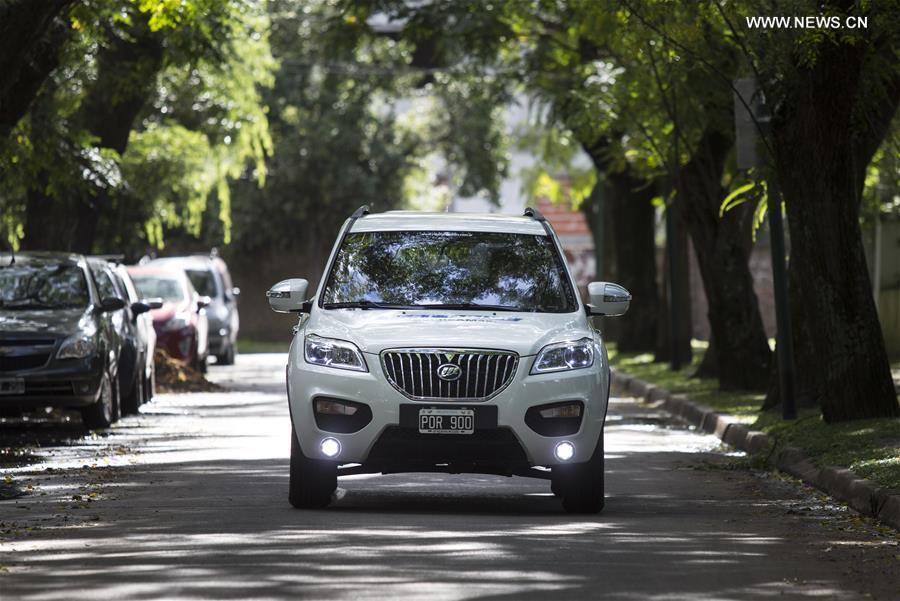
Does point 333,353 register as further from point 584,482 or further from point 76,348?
point 76,348

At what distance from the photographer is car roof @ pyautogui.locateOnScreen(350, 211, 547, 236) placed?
1284 centimetres

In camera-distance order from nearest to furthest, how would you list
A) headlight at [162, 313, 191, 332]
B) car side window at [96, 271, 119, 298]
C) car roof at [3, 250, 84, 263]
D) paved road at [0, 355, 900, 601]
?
paved road at [0, 355, 900, 601] → car roof at [3, 250, 84, 263] → car side window at [96, 271, 119, 298] → headlight at [162, 313, 191, 332]

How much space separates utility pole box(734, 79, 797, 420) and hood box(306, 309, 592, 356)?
257 inches

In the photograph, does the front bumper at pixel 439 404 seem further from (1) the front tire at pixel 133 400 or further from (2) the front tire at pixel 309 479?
(1) the front tire at pixel 133 400

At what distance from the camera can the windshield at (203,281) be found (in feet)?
113

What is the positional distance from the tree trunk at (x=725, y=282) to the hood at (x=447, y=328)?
11535mm

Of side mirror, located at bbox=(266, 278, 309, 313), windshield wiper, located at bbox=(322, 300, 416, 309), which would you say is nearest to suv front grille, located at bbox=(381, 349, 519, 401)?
windshield wiper, located at bbox=(322, 300, 416, 309)

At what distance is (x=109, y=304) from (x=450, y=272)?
7640mm

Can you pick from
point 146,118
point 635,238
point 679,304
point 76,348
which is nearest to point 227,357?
point 146,118

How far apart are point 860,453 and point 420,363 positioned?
4306 millimetres

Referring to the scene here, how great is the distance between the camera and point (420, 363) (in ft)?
37.1

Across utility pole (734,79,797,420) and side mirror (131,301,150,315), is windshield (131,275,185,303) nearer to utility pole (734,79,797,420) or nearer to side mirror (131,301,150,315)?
side mirror (131,301,150,315)

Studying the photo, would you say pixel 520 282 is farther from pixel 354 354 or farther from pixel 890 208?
pixel 890 208

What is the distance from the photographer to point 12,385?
58.7 ft
